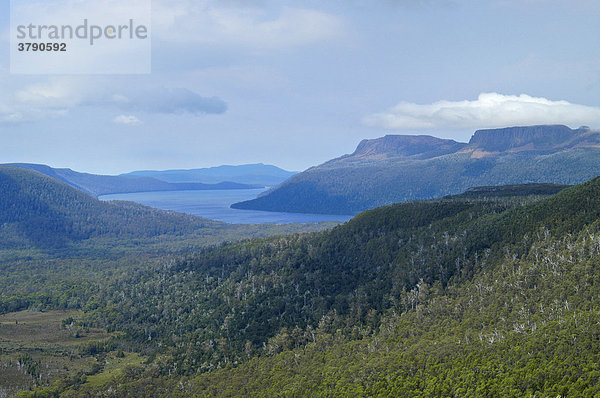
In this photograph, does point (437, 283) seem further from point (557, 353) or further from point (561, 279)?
point (557, 353)

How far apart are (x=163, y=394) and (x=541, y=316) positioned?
389 feet

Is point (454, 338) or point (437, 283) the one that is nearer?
point (454, 338)

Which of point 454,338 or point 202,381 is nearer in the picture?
point 454,338

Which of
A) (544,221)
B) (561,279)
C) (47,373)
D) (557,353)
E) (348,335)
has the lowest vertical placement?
(47,373)

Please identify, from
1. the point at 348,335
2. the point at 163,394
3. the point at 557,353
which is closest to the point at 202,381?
the point at 163,394

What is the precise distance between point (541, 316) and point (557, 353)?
24650mm

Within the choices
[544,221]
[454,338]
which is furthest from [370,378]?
[544,221]

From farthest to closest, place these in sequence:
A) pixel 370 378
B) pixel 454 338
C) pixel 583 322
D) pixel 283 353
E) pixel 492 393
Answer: pixel 283 353, pixel 454 338, pixel 370 378, pixel 583 322, pixel 492 393

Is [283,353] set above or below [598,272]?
below

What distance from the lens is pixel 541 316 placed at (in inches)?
5650

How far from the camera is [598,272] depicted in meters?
148

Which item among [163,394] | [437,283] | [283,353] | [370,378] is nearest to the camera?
[370,378]

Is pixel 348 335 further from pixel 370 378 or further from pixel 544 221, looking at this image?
pixel 544 221

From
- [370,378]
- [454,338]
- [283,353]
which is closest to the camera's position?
[370,378]
